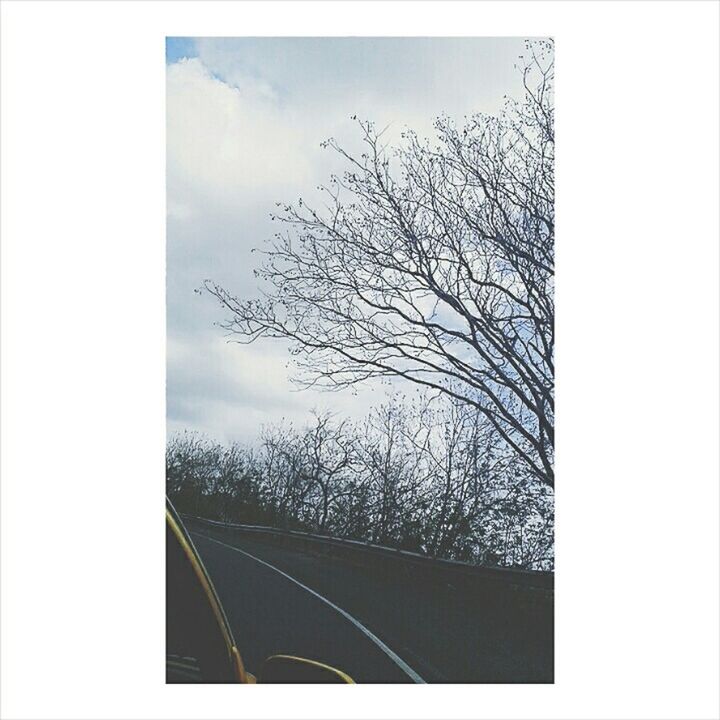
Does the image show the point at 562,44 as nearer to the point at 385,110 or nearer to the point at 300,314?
the point at 385,110

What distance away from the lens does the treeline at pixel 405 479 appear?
3947 millimetres

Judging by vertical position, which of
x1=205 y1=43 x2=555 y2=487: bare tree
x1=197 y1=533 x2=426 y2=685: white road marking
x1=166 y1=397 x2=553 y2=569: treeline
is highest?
x1=205 y1=43 x2=555 y2=487: bare tree

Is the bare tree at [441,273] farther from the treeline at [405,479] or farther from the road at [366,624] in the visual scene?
the road at [366,624]

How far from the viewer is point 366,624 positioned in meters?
3.87

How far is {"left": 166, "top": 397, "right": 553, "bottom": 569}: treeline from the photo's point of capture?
395 centimetres

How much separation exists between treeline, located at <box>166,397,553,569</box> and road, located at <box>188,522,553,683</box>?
0.56 feet

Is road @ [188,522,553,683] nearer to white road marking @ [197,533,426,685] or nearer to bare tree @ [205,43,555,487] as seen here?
white road marking @ [197,533,426,685]

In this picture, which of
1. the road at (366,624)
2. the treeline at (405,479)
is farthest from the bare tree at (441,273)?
the road at (366,624)

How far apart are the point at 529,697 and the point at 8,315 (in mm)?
2420

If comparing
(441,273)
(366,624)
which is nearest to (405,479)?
(366,624)

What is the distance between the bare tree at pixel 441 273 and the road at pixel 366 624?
2.15ft

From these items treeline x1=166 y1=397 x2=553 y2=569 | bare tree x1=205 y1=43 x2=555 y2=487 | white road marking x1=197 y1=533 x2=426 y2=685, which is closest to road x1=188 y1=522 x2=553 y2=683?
white road marking x1=197 y1=533 x2=426 y2=685

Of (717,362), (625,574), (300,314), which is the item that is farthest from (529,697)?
(300,314)
